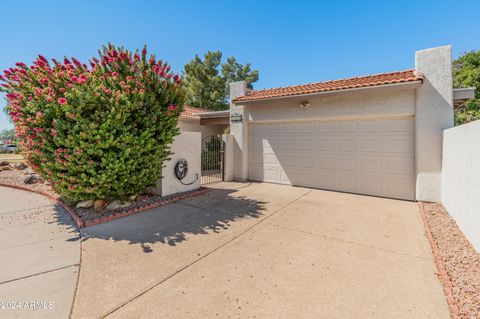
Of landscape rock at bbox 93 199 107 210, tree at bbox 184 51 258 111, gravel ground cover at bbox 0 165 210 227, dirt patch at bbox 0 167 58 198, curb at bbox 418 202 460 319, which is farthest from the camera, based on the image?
tree at bbox 184 51 258 111

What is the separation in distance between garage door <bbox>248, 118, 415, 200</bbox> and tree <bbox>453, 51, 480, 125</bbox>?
45.0 feet

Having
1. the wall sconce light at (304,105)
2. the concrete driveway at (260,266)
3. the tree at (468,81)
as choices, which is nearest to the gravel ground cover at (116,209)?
the concrete driveway at (260,266)

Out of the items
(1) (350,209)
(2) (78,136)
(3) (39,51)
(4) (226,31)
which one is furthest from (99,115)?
(4) (226,31)

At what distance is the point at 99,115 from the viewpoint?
4.81 metres

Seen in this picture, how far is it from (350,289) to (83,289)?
3399 millimetres

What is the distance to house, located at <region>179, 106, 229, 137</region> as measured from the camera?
43.2ft

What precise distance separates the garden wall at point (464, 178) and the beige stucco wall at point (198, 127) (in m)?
12.1

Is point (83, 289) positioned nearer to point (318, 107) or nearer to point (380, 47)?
point (318, 107)

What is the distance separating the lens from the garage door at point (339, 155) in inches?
264

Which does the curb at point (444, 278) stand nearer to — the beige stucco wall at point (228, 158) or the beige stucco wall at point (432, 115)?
the beige stucco wall at point (432, 115)

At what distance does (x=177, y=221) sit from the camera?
16.3 ft

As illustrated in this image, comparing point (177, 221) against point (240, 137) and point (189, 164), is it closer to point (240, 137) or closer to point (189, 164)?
point (189, 164)

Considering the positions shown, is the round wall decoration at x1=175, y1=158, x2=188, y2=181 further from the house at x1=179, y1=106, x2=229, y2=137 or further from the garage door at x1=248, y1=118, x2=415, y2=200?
the house at x1=179, y1=106, x2=229, y2=137

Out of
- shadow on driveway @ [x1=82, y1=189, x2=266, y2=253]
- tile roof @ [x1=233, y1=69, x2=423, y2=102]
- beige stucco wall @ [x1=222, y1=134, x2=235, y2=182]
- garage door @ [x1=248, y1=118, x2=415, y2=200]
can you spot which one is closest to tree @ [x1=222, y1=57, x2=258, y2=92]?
tile roof @ [x1=233, y1=69, x2=423, y2=102]
